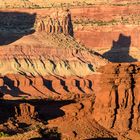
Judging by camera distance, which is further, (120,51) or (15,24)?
(15,24)

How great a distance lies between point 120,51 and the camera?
170 metres

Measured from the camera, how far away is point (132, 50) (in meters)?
173

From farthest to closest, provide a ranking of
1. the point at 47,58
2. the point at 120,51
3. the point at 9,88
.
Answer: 1. the point at 120,51
2. the point at 47,58
3. the point at 9,88

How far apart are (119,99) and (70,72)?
89446 millimetres

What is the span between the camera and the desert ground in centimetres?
4816

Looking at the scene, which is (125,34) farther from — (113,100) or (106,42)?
(113,100)

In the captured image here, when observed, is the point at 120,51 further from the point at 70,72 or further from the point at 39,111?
the point at 39,111

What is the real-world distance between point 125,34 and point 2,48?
46.7m

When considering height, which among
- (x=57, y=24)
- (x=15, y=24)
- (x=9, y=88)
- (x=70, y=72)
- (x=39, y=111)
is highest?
(x=39, y=111)

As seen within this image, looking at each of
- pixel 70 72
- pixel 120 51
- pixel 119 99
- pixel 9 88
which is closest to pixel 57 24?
pixel 70 72

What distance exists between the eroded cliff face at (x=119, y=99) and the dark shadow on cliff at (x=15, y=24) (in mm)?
118721

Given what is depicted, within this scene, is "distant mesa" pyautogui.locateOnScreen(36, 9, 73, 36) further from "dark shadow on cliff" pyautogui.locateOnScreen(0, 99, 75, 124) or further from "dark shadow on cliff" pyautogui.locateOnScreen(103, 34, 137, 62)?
"dark shadow on cliff" pyautogui.locateOnScreen(0, 99, 75, 124)

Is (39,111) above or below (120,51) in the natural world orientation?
above

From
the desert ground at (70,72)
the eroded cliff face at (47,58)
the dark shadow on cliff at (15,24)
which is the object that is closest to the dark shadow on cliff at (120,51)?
the desert ground at (70,72)
